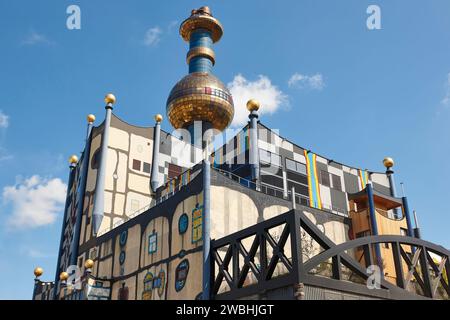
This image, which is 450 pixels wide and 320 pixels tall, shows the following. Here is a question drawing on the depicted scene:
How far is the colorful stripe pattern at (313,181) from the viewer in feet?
94.0

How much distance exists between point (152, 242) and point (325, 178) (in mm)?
12813

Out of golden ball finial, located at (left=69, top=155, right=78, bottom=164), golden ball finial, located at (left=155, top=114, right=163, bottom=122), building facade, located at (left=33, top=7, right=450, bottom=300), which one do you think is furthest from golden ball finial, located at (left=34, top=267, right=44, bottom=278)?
golden ball finial, located at (left=155, top=114, right=163, bottom=122)

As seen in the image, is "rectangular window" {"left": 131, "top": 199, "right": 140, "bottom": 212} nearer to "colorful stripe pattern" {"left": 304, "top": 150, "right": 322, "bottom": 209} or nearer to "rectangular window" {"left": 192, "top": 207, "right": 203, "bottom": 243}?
"colorful stripe pattern" {"left": 304, "top": 150, "right": 322, "bottom": 209}

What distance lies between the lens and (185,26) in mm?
39406

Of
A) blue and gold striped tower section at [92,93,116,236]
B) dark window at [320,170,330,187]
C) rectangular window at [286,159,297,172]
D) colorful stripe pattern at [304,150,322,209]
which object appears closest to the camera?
blue and gold striped tower section at [92,93,116,236]

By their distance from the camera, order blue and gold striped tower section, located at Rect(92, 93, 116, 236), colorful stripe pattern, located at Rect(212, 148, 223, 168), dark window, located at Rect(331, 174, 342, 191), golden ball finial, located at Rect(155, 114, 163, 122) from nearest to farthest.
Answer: blue and gold striped tower section, located at Rect(92, 93, 116, 236)
colorful stripe pattern, located at Rect(212, 148, 223, 168)
dark window, located at Rect(331, 174, 342, 191)
golden ball finial, located at Rect(155, 114, 163, 122)

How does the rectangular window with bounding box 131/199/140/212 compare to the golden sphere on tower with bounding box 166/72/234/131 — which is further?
the golden sphere on tower with bounding box 166/72/234/131

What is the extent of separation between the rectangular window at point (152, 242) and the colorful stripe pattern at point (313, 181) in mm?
10278

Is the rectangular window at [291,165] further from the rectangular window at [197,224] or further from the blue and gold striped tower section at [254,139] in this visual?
the rectangular window at [197,224]

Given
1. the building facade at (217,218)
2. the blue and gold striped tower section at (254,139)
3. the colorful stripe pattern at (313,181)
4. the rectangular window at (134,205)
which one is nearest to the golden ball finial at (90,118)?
the building facade at (217,218)

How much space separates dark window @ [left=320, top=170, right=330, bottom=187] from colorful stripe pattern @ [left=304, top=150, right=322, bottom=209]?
420 mm

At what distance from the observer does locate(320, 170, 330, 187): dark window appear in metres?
30.0
